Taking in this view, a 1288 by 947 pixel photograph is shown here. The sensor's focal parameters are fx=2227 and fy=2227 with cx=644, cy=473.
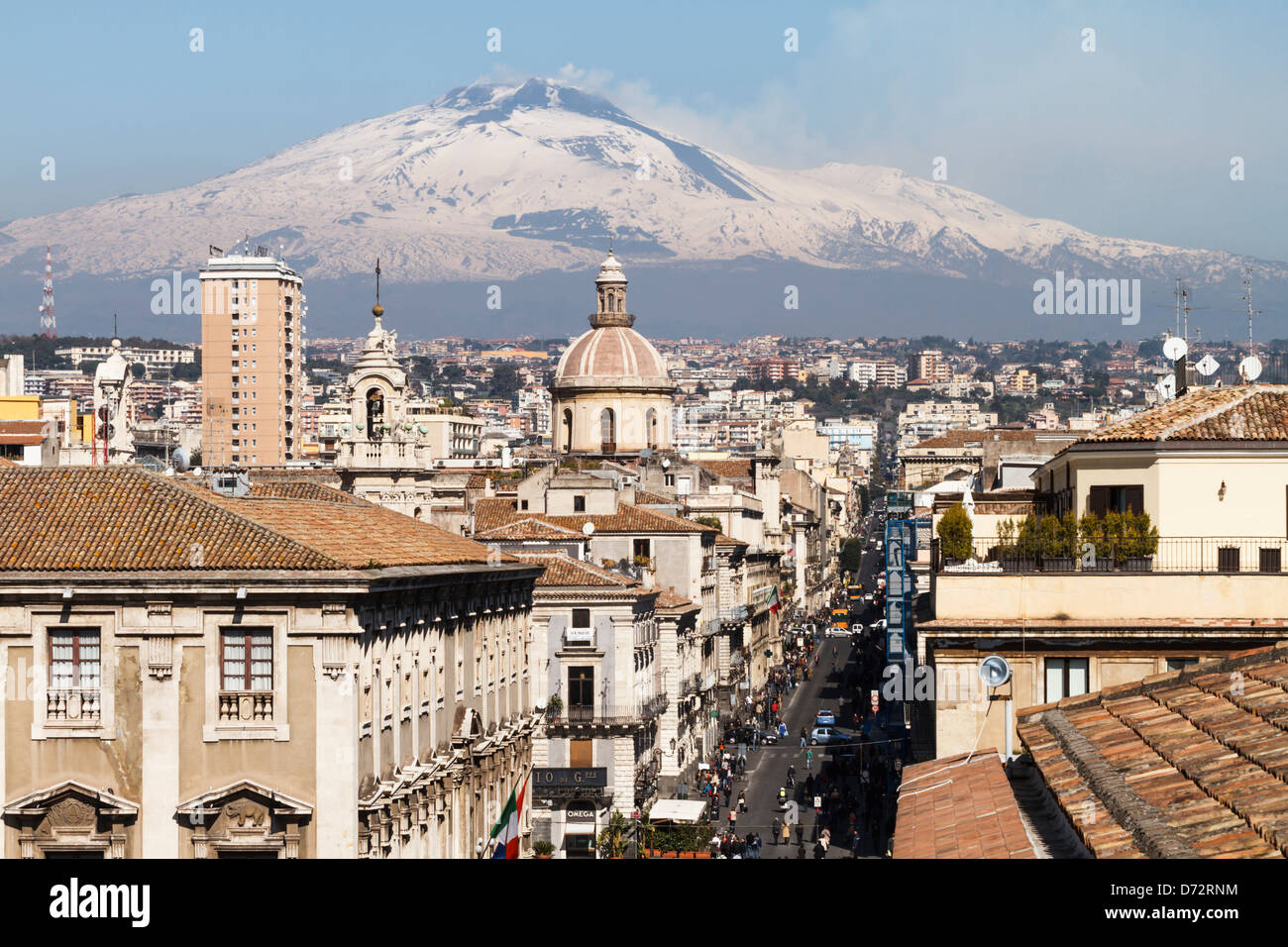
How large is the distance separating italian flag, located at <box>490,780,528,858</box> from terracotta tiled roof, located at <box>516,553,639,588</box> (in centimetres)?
2222

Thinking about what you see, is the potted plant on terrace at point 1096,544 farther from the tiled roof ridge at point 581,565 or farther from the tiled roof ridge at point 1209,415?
the tiled roof ridge at point 581,565

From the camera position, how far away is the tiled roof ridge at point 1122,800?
44.4 feet

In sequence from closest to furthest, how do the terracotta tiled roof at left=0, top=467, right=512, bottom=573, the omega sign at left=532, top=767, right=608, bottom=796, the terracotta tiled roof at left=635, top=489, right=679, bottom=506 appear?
the terracotta tiled roof at left=0, top=467, right=512, bottom=573, the omega sign at left=532, top=767, right=608, bottom=796, the terracotta tiled roof at left=635, top=489, right=679, bottom=506

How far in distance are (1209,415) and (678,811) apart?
30956 millimetres

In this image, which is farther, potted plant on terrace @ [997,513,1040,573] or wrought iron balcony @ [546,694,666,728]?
wrought iron balcony @ [546,694,666,728]

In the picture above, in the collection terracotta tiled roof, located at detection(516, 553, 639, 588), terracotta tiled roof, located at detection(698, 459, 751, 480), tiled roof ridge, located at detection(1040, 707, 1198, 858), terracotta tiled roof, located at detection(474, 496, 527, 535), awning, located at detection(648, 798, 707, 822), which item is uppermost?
terracotta tiled roof, located at detection(698, 459, 751, 480)

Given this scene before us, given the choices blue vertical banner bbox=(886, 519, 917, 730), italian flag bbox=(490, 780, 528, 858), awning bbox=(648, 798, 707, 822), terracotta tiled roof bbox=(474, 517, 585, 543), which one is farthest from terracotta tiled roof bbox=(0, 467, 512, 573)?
blue vertical banner bbox=(886, 519, 917, 730)

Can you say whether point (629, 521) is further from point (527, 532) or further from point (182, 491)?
point (182, 491)

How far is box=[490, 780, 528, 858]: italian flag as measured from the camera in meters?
45.0

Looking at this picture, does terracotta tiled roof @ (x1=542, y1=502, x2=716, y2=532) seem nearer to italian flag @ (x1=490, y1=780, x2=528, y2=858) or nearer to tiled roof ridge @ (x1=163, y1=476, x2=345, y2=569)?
italian flag @ (x1=490, y1=780, x2=528, y2=858)
